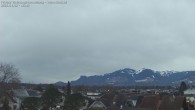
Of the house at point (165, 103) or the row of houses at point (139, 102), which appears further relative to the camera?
the row of houses at point (139, 102)

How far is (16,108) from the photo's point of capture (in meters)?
119

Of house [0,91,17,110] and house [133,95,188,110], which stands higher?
house [0,91,17,110]

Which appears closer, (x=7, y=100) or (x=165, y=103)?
(x=165, y=103)

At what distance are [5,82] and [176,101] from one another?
1858 inches

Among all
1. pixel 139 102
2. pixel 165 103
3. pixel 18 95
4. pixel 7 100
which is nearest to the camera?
pixel 165 103

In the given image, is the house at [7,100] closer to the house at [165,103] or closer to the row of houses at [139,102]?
the row of houses at [139,102]

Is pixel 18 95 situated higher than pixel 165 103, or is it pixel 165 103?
pixel 18 95

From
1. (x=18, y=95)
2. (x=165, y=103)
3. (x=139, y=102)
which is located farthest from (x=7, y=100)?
(x=165, y=103)

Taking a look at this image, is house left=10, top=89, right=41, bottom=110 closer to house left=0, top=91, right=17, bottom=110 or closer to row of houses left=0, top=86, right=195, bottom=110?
row of houses left=0, top=86, right=195, bottom=110

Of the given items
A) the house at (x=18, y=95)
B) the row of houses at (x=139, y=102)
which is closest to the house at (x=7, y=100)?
the row of houses at (x=139, y=102)

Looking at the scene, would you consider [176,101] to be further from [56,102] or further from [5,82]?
[5,82]

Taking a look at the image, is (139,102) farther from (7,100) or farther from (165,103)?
(7,100)

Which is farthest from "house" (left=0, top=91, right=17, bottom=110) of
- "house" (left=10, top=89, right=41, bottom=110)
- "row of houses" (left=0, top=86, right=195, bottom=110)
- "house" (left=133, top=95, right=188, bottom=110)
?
"house" (left=133, top=95, right=188, bottom=110)

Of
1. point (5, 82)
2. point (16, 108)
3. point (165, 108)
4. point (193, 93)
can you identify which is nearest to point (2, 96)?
point (5, 82)
